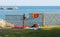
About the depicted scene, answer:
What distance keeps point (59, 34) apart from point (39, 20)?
4.78m

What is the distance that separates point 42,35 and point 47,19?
4.53m

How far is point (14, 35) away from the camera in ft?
14.3

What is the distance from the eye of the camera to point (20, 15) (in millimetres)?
9109

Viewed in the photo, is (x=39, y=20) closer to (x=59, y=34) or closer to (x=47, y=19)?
(x=47, y=19)

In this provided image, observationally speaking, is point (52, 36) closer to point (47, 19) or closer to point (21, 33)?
point (21, 33)

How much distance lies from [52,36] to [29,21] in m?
4.80

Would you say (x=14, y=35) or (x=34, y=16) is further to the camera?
(x=34, y=16)

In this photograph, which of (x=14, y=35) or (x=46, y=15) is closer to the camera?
(x=14, y=35)

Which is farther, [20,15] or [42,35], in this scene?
[20,15]

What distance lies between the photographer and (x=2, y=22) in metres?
8.76

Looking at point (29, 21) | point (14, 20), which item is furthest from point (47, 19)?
point (14, 20)

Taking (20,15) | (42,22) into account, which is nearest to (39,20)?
(42,22)

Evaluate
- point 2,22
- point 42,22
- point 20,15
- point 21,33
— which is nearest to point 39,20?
point 42,22

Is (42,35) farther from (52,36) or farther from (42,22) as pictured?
(42,22)
